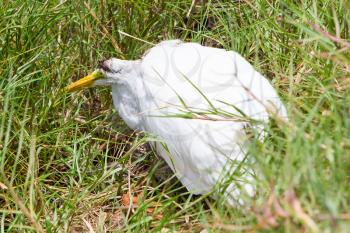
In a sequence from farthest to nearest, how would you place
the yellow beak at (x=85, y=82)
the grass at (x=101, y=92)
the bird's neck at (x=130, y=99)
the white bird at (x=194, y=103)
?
the yellow beak at (x=85, y=82), the bird's neck at (x=130, y=99), the grass at (x=101, y=92), the white bird at (x=194, y=103)

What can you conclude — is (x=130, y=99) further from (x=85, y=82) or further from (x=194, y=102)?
(x=194, y=102)

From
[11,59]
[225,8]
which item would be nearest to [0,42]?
[11,59]

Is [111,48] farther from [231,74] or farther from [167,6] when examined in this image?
[231,74]

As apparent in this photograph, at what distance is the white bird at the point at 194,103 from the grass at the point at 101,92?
0.07 metres

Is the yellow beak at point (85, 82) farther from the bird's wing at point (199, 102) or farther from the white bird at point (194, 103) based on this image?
the bird's wing at point (199, 102)

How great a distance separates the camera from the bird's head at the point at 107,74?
280 centimetres

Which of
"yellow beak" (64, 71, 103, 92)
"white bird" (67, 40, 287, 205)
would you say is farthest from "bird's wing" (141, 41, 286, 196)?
"yellow beak" (64, 71, 103, 92)

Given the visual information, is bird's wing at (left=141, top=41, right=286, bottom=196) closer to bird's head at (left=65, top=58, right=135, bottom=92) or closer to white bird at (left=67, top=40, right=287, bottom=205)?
white bird at (left=67, top=40, right=287, bottom=205)

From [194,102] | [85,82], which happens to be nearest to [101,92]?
[85,82]

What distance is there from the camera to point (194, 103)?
2.36m

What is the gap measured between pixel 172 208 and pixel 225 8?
1087 mm

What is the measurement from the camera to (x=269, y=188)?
1.61 meters

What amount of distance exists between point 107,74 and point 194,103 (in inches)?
22.6

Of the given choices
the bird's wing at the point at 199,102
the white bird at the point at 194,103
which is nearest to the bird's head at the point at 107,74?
the white bird at the point at 194,103
